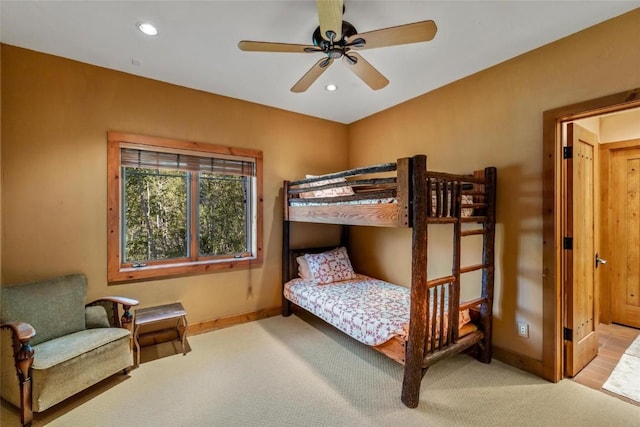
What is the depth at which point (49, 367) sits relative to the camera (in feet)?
6.09

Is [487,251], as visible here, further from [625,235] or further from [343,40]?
[625,235]

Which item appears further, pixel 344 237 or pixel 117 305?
pixel 344 237

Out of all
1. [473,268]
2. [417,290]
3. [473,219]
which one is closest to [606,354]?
[473,268]

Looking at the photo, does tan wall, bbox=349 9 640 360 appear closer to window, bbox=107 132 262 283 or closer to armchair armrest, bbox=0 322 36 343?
window, bbox=107 132 262 283

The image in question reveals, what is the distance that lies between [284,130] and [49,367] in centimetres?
313

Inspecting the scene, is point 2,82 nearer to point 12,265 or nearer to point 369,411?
point 12,265

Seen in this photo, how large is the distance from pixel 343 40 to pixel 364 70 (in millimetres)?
306

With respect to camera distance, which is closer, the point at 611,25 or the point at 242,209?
the point at 611,25

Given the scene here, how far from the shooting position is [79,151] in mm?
2604

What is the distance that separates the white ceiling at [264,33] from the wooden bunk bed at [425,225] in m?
1.01

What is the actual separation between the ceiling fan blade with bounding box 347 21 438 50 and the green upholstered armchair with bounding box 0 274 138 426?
277cm

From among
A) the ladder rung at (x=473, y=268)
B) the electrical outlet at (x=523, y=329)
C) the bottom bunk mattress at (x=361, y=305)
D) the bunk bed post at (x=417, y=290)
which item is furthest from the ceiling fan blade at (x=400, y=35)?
the electrical outlet at (x=523, y=329)

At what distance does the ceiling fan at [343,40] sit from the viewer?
158 centimetres

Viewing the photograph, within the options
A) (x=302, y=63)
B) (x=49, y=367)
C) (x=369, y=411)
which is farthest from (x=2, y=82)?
(x=369, y=411)
